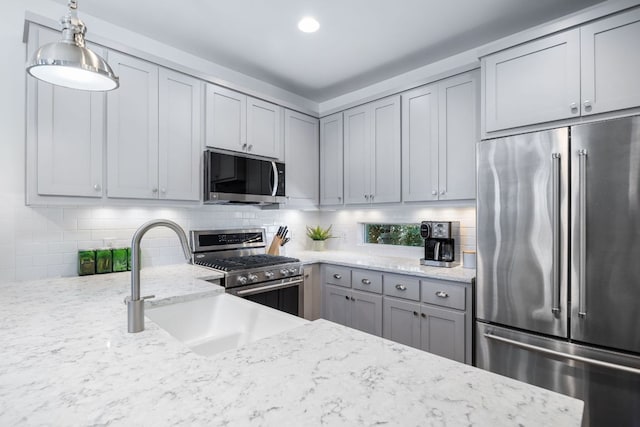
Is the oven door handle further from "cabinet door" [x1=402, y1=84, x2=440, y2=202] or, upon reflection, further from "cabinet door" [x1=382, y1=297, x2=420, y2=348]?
"cabinet door" [x1=402, y1=84, x2=440, y2=202]

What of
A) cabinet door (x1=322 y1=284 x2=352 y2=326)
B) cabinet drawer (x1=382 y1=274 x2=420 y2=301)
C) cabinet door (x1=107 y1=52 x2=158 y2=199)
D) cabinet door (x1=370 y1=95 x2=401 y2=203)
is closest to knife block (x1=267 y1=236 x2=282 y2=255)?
cabinet door (x1=322 y1=284 x2=352 y2=326)

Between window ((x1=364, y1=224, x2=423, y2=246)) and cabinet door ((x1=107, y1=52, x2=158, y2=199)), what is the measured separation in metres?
2.21

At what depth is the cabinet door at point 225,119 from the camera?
8.75 feet

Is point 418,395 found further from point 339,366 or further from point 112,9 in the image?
point 112,9

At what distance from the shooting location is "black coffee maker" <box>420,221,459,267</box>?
2.64 metres

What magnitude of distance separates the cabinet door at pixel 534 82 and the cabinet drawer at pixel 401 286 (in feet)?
4.06

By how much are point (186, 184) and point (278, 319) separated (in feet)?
5.21

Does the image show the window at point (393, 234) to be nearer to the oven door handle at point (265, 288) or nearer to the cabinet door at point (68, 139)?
the oven door handle at point (265, 288)

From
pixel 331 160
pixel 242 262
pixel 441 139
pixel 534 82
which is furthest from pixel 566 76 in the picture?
pixel 242 262

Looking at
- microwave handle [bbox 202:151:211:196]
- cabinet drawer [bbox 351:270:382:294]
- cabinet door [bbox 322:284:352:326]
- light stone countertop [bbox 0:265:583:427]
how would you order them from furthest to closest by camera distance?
cabinet door [bbox 322:284:352:326]
cabinet drawer [bbox 351:270:382:294]
microwave handle [bbox 202:151:211:196]
light stone countertop [bbox 0:265:583:427]

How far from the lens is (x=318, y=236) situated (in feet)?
12.4

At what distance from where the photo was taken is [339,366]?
845 millimetres

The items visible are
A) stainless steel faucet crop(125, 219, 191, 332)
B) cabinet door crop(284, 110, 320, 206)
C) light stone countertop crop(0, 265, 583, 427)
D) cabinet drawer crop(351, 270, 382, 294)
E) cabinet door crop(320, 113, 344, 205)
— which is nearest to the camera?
light stone countertop crop(0, 265, 583, 427)

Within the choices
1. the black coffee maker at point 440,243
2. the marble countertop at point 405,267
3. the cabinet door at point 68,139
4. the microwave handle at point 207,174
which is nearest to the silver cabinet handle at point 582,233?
the marble countertop at point 405,267
